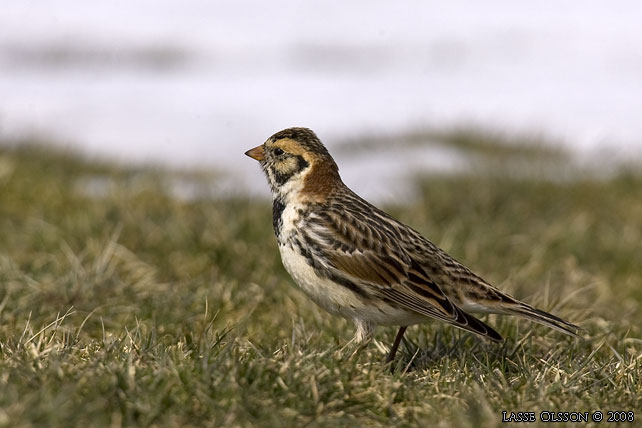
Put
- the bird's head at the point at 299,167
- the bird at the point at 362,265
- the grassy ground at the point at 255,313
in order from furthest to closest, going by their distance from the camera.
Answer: the bird's head at the point at 299,167 < the bird at the point at 362,265 < the grassy ground at the point at 255,313

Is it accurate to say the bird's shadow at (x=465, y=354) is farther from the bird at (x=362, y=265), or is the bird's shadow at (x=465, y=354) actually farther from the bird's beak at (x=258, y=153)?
the bird's beak at (x=258, y=153)

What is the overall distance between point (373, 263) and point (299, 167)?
0.91m

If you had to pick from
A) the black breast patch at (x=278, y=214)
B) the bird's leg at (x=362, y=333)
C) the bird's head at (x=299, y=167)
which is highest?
the bird's head at (x=299, y=167)

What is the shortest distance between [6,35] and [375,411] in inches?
920

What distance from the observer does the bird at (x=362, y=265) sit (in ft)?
18.7

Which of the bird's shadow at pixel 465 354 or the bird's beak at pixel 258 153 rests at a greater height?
the bird's beak at pixel 258 153

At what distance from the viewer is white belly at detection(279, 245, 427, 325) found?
18.9ft

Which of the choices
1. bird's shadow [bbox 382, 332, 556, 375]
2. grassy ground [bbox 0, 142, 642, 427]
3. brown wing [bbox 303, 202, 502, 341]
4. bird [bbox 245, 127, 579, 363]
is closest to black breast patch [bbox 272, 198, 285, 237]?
bird [bbox 245, 127, 579, 363]

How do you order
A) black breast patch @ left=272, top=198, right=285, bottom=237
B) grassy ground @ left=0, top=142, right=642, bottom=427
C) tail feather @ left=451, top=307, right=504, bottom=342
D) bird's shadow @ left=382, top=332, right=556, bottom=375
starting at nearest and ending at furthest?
1. grassy ground @ left=0, top=142, right=642, bottom=427
2. tail feather @ left=451, top=307, right=504, bottom=342
3. bird's shadow @ left=382, top=332, right=556, bottom=375
4. black breast patch @ left=272, top=198, right=285, bottom=237

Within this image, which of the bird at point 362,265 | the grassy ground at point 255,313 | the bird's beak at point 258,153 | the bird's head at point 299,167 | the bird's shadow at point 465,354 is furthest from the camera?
the bird's beak at point 258,153

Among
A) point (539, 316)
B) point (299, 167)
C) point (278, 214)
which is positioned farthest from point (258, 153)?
point (539, 316)

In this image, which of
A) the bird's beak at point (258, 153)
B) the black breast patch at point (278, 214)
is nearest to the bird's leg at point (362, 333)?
the black breast patch at point (278, 214)

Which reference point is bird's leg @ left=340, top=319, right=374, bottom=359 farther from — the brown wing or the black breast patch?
the black breast patch

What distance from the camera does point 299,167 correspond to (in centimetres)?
630
